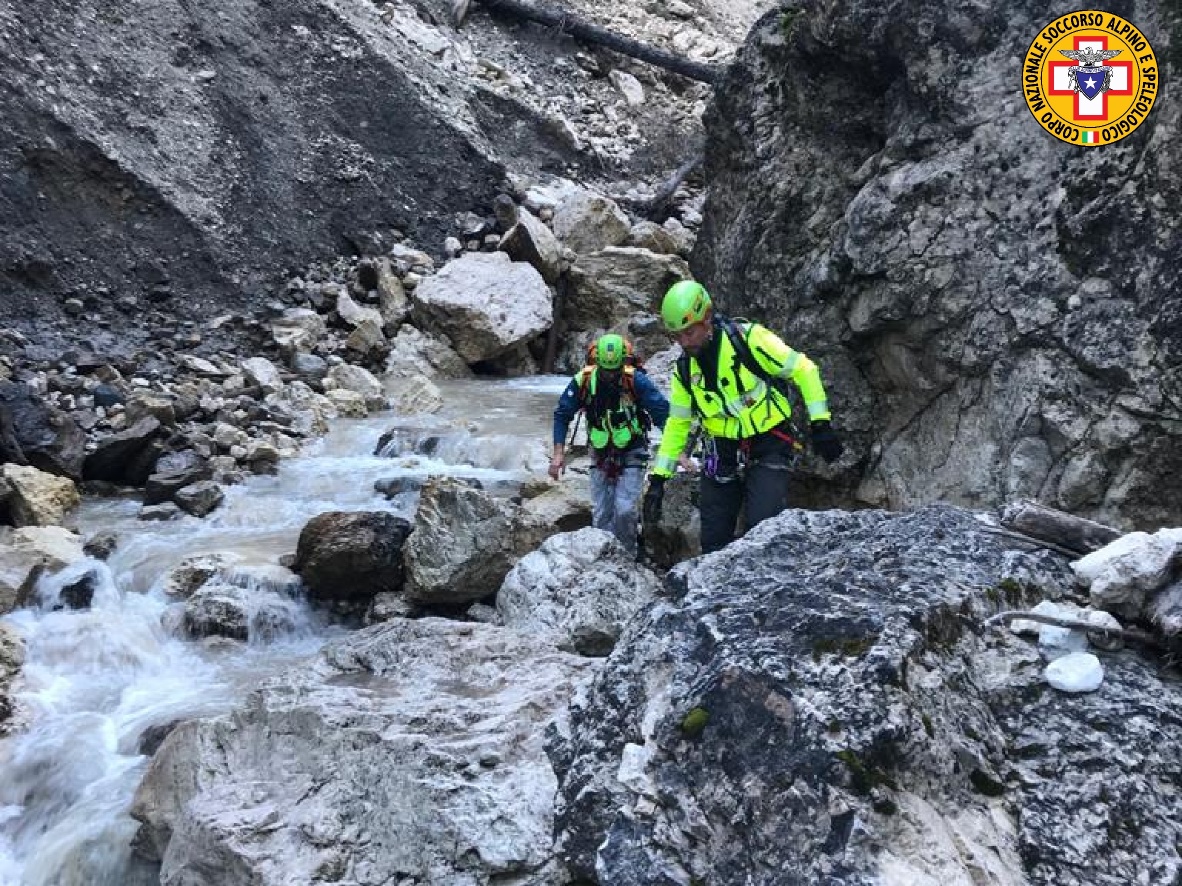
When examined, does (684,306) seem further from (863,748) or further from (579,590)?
(863,748)

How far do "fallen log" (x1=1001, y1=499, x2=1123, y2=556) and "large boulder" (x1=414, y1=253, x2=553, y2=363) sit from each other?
14075 millimetres

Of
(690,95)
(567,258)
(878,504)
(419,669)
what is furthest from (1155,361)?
(690,95)

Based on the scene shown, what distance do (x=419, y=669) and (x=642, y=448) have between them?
3729 millimetres

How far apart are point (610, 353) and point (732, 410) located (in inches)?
69.0

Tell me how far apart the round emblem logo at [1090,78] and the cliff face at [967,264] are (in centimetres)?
9

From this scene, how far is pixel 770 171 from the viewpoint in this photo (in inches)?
352

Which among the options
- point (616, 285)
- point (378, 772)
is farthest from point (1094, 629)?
point (616, 285)

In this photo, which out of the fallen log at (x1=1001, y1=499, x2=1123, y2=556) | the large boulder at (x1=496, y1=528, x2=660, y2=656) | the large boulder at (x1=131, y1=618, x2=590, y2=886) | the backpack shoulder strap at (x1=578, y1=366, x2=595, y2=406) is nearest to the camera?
the large boulder at (x1=131, y1=618, x2=590, y2=886)

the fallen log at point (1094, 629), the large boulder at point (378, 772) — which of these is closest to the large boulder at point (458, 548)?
the large boulder at point (378, 772)

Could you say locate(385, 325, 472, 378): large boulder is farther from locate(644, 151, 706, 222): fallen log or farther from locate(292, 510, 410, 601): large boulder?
locate(292, 510, 410, 601): large boulder

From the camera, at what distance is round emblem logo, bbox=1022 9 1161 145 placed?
5.95m

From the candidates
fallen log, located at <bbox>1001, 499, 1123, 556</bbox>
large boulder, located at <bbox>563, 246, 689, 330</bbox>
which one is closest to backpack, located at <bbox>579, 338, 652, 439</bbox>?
fallen log, located at <bbox>1001, 499, 1123, 556</bbox>

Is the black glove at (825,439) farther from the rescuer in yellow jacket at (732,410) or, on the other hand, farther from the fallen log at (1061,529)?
the fallen log at (1061,529)

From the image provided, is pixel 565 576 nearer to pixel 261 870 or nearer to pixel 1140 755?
pixel 261 870
